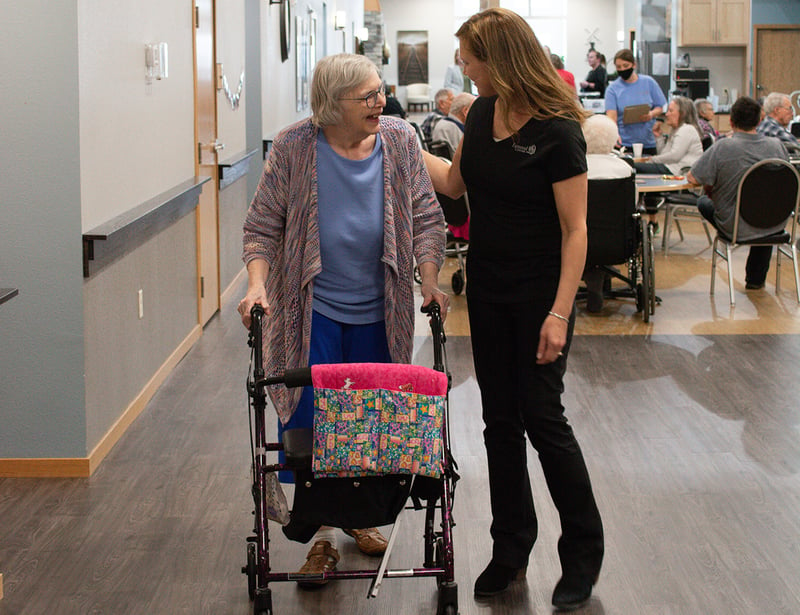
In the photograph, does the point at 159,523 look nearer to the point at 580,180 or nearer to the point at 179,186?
the point at 580,180

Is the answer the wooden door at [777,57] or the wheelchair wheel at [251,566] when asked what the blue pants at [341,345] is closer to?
the wheelchair wheel at [251,566]

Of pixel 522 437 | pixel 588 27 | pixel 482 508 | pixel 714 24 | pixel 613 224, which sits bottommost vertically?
pixel 482 508

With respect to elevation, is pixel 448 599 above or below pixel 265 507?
below

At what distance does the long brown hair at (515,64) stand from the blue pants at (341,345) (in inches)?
26.3

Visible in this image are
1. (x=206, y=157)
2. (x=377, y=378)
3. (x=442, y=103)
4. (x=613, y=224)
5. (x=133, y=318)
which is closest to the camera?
(x=377, y=378)

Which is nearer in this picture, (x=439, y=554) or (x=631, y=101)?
(x=439, y=554)

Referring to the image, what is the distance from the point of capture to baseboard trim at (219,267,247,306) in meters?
6.99

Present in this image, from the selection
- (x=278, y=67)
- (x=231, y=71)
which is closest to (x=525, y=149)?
(x=231, y=71)

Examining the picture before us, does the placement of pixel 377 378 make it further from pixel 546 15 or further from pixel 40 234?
pixel 546 15

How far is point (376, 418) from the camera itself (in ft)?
8.00

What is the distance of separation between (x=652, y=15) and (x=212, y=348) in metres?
13.9

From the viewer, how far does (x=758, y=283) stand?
Result: 23.6 feet

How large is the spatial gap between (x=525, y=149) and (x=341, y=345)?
2.30 ft

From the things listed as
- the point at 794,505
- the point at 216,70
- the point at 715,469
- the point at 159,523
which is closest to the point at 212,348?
the point at 216,70
